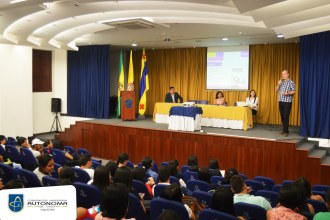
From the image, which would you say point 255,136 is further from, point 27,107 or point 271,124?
point 27,107

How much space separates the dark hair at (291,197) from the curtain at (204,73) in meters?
9.35

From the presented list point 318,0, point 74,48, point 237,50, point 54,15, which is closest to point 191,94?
point 237,50

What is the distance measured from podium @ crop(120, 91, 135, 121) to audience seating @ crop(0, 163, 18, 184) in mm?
6506

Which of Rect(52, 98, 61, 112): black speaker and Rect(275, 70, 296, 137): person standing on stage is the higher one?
Rect(275, 70, 296, 137): person standing on stage

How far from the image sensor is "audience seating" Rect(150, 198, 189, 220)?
283cm

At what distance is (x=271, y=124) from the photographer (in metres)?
11.6

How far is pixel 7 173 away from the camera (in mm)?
4379

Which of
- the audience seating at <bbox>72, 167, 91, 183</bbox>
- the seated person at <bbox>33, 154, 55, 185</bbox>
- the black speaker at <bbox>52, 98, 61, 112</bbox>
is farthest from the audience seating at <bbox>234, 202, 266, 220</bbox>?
the black speaker at <bbox>52, 98, 61, 112</bbox>

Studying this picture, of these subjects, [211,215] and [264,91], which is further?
[264,91]

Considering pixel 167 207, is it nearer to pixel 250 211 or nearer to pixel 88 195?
pixel 250 211

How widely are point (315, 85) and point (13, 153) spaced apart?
736 cm

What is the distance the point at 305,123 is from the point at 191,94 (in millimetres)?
5702

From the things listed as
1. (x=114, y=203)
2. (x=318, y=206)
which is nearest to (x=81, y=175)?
(x=114, y=203)

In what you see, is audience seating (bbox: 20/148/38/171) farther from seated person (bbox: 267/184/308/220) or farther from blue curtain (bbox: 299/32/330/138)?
blue curtain (bbox: 299/32/330/138)
